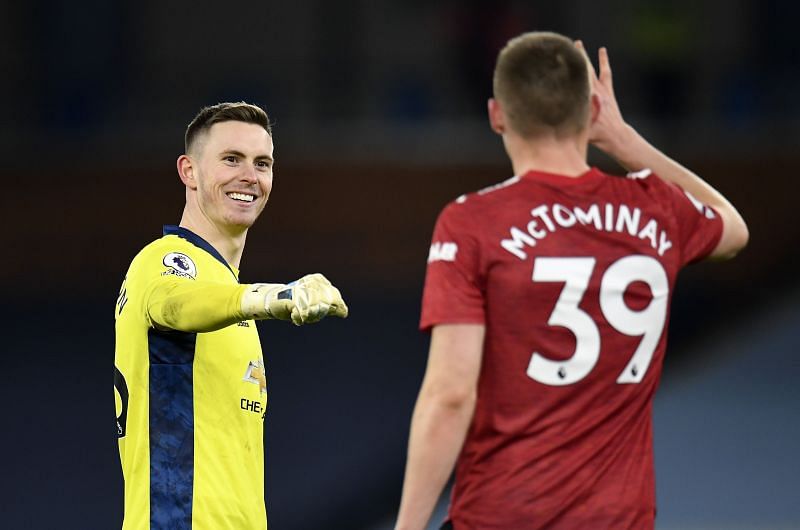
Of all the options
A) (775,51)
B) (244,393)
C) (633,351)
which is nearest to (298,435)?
(775,51)

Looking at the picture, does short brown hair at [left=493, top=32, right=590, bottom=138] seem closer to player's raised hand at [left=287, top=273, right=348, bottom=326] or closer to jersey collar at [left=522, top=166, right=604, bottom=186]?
jersey collar at [left=522, top=166, right=604, bottom=186]

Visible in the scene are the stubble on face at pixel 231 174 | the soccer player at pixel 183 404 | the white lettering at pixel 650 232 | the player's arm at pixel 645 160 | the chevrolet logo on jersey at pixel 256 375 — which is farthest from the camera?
the stubble on face at pixel 231 174

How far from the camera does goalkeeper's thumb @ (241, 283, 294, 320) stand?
356 cm

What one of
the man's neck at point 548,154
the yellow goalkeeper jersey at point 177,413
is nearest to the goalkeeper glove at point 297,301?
the yellow goalkeeper jersey at point 177,413

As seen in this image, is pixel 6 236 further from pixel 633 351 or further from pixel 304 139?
pixel 633 351

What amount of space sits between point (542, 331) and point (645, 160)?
28.1 inches

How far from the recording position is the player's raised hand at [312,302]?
3496 millimetres

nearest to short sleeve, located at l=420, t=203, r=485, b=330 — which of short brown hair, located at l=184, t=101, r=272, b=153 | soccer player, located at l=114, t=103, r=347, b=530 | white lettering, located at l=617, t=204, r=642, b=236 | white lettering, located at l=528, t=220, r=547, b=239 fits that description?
white lettering, located at l=528, t=220, r=547, b=239

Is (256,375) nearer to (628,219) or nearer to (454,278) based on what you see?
(454,278)

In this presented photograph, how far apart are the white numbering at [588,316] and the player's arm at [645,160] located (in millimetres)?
319

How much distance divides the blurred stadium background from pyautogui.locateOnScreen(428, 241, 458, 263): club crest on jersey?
7.80 meters

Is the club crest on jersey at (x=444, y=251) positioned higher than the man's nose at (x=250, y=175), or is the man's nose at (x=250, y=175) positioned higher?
the man's nose at (x=250, y=175)

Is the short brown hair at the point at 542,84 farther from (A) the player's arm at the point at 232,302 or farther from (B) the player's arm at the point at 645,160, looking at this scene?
(A) the player's arm at the point at 232,302

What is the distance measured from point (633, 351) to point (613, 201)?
382mm
